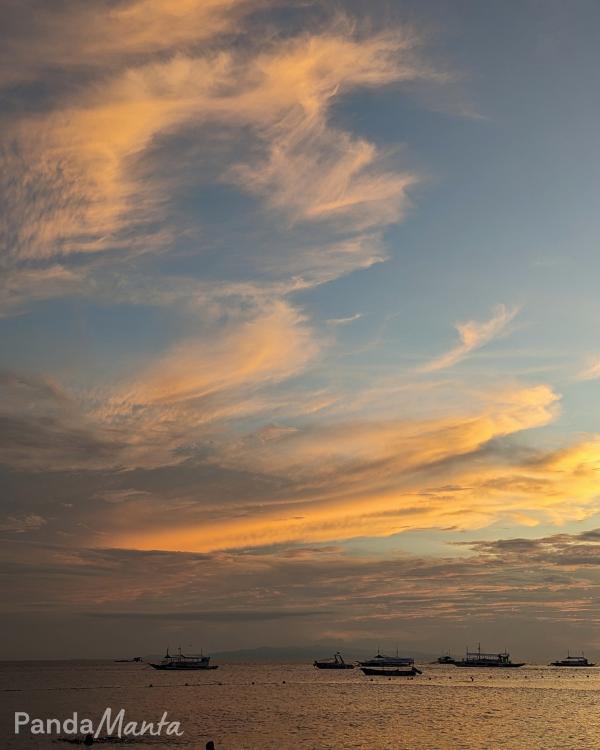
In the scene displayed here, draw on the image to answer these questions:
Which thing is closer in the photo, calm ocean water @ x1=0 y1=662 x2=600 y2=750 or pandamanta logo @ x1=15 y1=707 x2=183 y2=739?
calm ocean water @ x1=0 y1=662 x2=600 y2=750

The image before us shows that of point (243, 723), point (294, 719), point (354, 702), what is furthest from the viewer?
point (354, 702)

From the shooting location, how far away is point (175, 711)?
487ft

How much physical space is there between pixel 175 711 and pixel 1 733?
143 ft

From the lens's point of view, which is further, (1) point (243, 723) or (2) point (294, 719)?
(2) point (294, 719)

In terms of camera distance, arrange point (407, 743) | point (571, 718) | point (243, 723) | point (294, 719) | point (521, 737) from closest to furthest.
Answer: point (407, 743)
point (521, 737)
point (243, 723)
point (294, 719)
point (571, 718)

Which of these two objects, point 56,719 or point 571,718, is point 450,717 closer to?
point 571,718

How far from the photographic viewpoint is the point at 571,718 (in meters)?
143

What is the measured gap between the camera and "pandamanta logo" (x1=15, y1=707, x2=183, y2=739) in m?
111

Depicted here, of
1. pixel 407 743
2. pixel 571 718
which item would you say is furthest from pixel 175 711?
pixel 571 718

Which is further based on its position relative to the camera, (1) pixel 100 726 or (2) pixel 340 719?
(2) pixel 340 719

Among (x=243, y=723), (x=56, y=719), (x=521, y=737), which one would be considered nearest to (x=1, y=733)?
(x=56, y=719)

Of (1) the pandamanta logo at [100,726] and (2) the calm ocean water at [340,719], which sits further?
(1) the pandamanta logo at [100,726]

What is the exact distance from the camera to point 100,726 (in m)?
119

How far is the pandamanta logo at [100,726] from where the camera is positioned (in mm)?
110562
